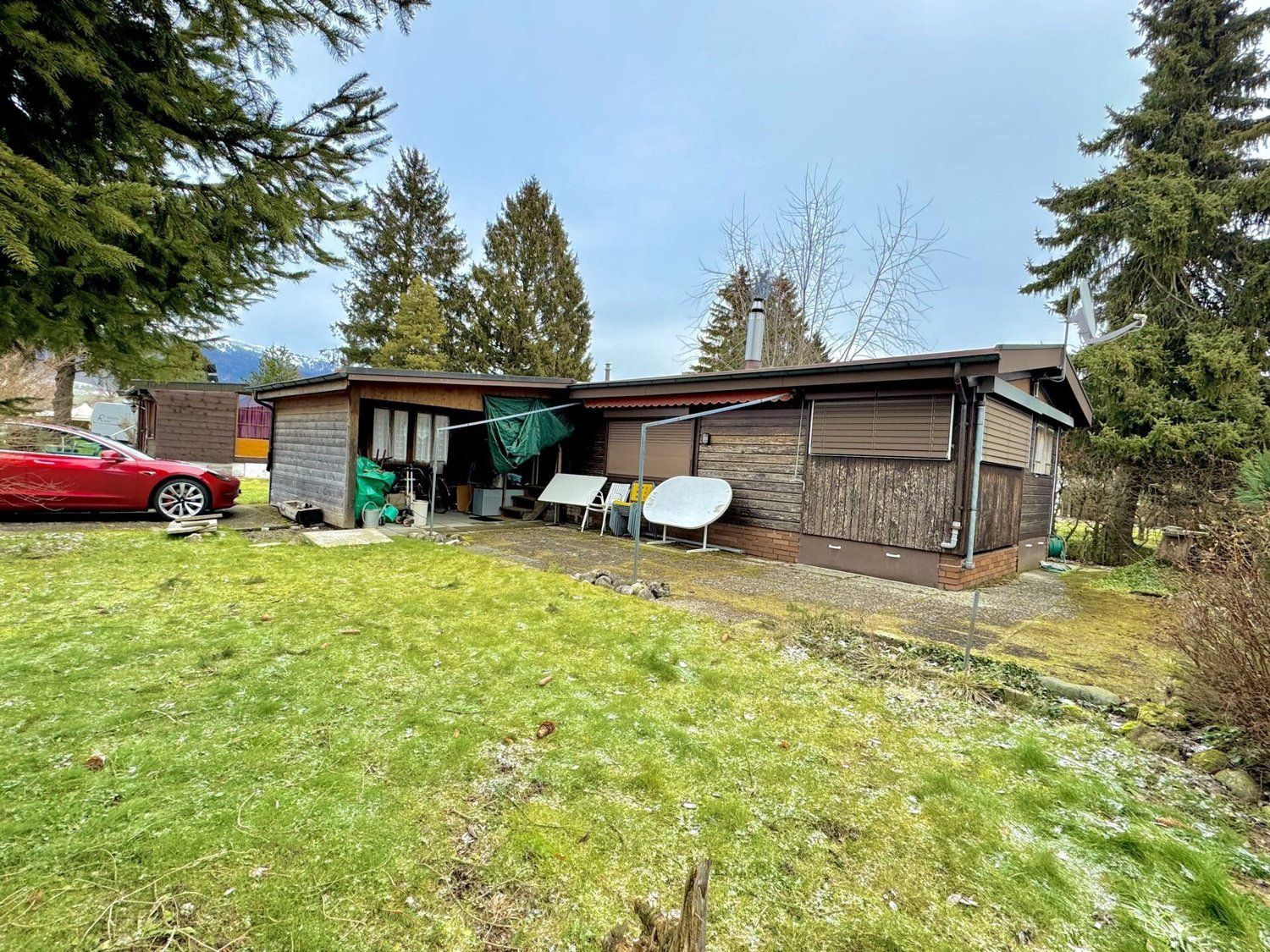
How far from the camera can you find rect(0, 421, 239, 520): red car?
7.10 meters

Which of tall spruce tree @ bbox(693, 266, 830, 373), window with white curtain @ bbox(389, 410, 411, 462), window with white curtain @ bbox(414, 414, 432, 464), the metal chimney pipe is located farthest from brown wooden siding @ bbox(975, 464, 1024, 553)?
window with white curtain @ bbox(389, 410, 411, 462)

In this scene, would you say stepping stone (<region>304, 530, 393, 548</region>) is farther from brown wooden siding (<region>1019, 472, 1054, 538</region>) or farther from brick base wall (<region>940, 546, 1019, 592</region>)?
brown wooden siding (<region>1019, 472, 1054, 538</region>)

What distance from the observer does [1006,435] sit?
7102 millimetres

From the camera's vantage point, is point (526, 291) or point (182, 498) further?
point (526, 291)

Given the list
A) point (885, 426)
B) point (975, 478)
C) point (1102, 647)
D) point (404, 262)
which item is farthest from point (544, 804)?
point (404, 262)

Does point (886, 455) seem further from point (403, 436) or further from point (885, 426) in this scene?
point (403, 436)

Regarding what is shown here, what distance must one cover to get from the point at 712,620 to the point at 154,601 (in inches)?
175

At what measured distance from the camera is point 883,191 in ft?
44.0

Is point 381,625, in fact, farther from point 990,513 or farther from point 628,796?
point 990,513

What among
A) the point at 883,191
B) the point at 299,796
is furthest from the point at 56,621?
the point at 883,191

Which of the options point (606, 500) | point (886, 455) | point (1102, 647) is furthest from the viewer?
point (606, 500)

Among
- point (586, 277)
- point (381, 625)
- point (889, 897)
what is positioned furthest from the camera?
point (586, 277)

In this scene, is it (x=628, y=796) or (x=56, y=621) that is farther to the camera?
(x=56, y=621)

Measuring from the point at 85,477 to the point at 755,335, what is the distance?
10.2 metres
